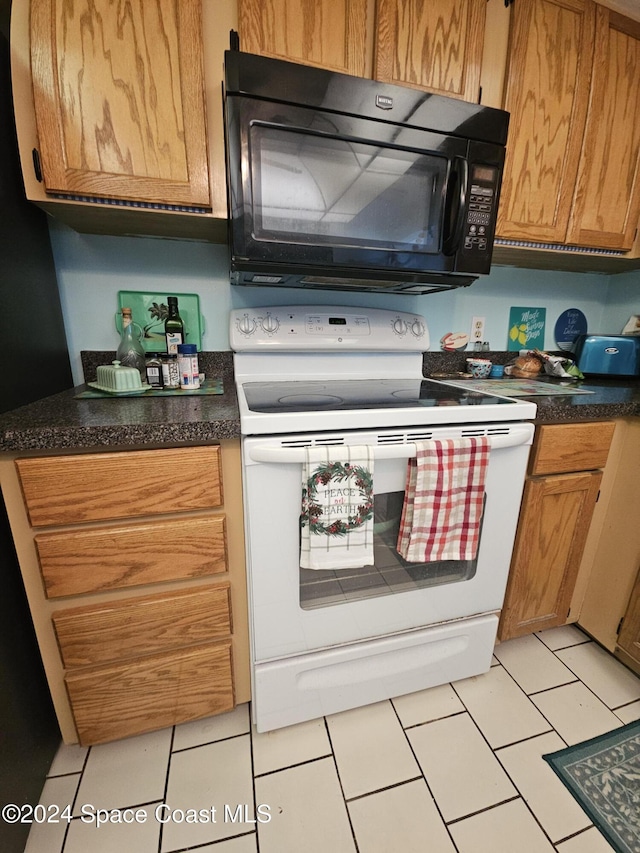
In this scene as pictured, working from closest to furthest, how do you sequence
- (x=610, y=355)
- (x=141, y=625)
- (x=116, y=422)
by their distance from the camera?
(x=116, y=422)
(x=141, y=625)
(x=610, y=355)

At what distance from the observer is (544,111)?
110cm

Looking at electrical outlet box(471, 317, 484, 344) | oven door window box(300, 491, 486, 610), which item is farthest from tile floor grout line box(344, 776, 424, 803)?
electrical outlet box(471, 317, 484, 344)

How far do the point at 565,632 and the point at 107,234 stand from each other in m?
2.18

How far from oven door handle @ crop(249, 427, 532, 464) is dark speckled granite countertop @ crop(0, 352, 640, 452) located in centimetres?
8

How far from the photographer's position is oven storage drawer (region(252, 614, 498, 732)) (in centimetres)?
95

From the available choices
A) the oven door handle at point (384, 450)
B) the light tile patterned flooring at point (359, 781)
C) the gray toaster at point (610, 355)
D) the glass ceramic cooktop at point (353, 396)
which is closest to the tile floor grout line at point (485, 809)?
the light tile patterned flooring at point (359, 781)

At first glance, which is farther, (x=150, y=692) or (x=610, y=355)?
(x=610, y=355)

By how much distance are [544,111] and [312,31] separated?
757 mm

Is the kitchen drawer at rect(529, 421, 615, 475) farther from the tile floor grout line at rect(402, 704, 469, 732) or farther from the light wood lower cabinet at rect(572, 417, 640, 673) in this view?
the tile floor grout line at rect(402, 704, 469, 732)

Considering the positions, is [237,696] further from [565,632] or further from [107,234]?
[107,234]

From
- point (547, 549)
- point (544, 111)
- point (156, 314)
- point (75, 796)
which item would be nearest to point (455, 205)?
point (544, 111)

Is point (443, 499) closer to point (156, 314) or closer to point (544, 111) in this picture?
point (156, 314)

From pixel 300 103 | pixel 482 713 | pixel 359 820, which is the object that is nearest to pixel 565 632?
pixel 482 713

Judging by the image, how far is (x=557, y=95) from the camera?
43.6 inches
